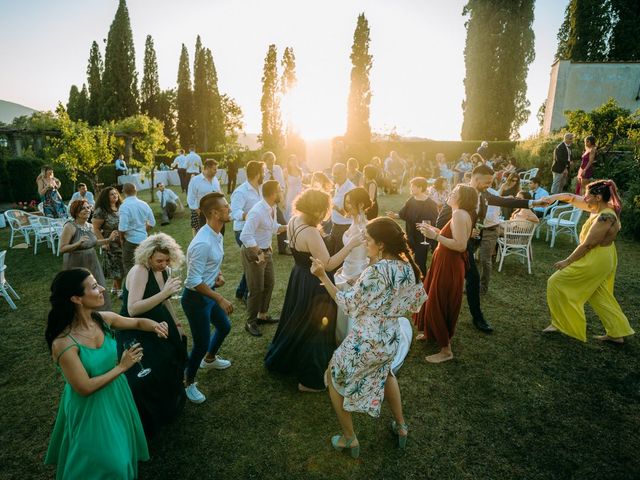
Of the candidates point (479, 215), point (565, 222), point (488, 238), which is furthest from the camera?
point (565, 222)

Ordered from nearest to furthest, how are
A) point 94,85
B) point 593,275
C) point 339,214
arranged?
point 593,275, point 339,214, point 94,85

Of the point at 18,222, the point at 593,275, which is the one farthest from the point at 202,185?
the point at 593,275

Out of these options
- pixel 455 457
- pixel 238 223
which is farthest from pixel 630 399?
pixel 238 223

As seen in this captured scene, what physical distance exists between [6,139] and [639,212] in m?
23.1

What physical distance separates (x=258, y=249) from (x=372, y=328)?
2.23m

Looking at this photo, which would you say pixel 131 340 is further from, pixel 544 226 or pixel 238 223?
pixel 544 226

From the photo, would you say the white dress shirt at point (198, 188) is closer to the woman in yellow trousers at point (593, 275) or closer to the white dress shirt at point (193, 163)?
the woman in yellow trousers at point (593, 275)

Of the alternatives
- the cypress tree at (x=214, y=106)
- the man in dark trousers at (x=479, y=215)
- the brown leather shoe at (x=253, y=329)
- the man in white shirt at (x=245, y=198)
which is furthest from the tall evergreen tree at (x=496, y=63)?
the brown leather shoe at (x=253, y=329)

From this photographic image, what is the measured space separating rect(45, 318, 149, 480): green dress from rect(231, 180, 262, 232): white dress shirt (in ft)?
11.5

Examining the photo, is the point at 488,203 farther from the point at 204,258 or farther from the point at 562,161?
the point at 562,161

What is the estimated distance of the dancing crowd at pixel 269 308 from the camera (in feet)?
7.00

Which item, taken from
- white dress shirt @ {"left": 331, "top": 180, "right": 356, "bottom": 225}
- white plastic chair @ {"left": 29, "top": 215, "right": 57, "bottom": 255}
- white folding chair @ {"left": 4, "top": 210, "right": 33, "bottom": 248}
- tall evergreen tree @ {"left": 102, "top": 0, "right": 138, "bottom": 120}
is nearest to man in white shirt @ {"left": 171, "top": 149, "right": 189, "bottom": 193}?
white folding chair @ {"left": 4, "top": 210, "right": 33, "bottom": 248}

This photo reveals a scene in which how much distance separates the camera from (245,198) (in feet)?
19.1

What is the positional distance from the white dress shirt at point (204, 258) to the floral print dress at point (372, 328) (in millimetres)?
1296
